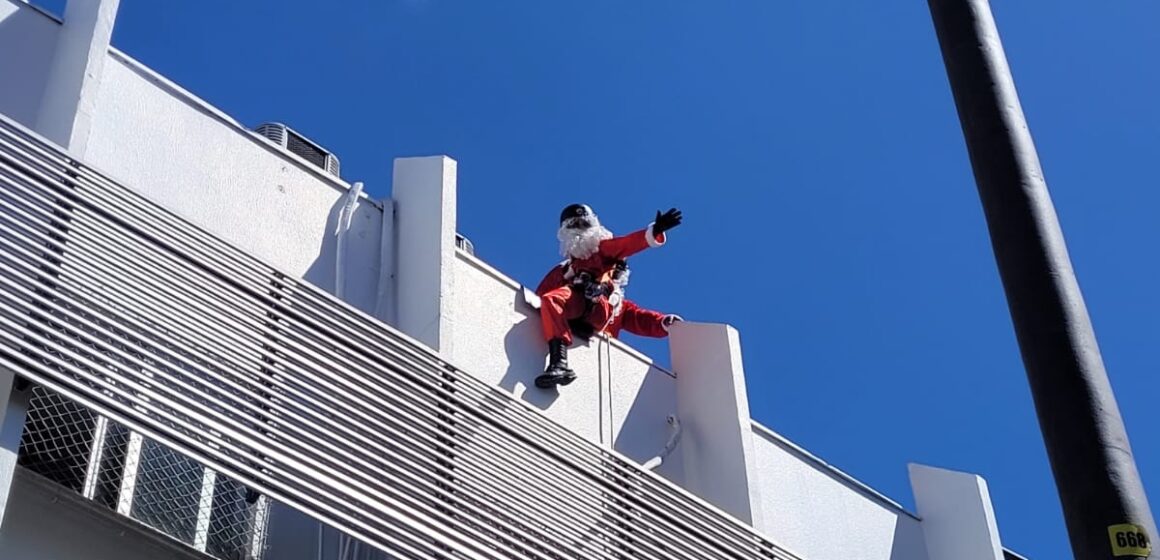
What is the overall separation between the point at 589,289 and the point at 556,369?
2.45ft

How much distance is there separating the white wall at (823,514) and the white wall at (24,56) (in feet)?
14.3

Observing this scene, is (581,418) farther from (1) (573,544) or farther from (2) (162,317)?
(2) (162,317)

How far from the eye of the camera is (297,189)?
7359 mm

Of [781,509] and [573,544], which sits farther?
[781,509]

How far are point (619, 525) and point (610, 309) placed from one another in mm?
2134

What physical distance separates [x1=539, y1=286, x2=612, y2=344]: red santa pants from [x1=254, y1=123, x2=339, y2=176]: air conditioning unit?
1.39m

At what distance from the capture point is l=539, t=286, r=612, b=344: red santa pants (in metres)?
8.11

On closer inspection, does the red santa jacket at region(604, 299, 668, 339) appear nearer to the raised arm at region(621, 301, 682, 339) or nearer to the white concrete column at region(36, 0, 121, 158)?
the raised arm at region(621, 301, 682, 339)

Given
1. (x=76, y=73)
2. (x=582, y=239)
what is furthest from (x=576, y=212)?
(x=76, y=73)

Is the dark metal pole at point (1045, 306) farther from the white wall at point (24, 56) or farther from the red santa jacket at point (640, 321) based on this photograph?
the red santa jacket at point (640, 321)

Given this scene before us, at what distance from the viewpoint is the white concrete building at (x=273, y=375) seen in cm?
493

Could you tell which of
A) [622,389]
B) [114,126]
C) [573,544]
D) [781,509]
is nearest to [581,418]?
[622,389]

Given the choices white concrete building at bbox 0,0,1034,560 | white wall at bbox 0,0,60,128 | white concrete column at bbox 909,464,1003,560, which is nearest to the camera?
white concrete building at bbox 0,0,1034,560

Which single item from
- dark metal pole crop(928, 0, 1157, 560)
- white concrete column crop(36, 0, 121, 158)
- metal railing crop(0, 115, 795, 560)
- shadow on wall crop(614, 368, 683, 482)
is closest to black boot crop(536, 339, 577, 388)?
shadow on wall crop(614, 368, 683, 482)
